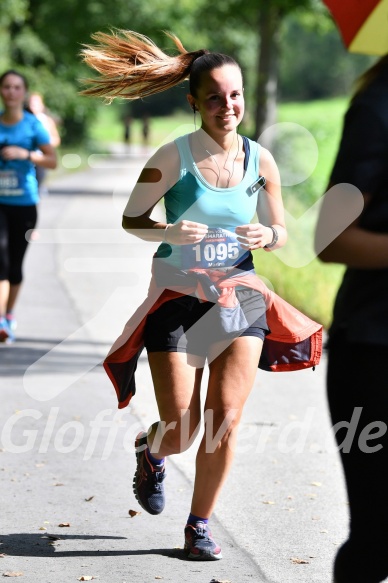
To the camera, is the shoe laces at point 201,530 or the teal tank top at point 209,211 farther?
the shoe laces at point 201,530

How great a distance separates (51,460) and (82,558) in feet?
5.14

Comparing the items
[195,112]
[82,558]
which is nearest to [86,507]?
[82,558]

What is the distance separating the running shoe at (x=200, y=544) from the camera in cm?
484

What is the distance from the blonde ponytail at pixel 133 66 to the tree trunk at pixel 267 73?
2380cm

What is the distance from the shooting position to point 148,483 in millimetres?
5062

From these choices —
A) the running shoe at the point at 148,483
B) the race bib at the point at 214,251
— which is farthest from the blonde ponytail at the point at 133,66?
the running shoe at the point at 148,483

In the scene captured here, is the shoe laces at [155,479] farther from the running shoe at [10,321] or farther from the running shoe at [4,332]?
the running shoe at [10,321]

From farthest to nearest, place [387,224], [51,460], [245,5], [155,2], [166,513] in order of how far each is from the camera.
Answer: [155,2]
[245,5]
[51,460]
[166,513]
[387,224]

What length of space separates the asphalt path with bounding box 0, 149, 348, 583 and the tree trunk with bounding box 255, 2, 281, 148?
1899 cm

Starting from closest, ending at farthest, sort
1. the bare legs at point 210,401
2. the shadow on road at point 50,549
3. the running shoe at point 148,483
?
the bare legs at point 210,401 → the shadow on road at point 50,549 → the running shoe at point 148,483

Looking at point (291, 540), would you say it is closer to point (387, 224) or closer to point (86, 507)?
point (86, 507)

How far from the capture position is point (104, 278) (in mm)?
14297

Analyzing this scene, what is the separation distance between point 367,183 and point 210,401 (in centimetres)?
A: 186

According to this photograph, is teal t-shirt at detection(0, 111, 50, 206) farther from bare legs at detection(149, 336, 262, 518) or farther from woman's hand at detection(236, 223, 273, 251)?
woman's hand at detection(236, 223, 273, 251)
